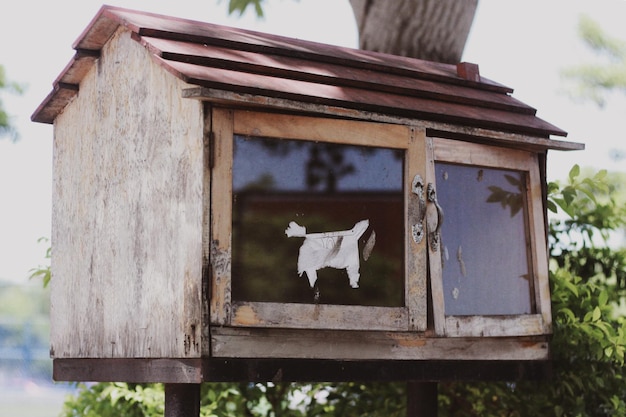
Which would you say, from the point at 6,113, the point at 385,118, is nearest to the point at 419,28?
the point at 385,118

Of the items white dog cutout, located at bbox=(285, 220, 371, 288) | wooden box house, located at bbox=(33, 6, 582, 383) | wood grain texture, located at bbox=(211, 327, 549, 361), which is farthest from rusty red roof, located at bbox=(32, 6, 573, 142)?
wood grain texture, located at bbox=(211, 327, 549, 361)

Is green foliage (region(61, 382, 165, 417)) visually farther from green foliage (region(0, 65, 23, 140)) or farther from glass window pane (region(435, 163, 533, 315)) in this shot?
green foliage (region(0, 65, 23, 140))

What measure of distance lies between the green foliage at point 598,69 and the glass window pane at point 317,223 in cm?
1422

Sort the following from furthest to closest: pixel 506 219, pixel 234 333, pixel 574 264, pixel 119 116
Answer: pixel 574 264 < pixel 506 219 < pixel 119 116 < pixel 234 333

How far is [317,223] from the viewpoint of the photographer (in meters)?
4.12

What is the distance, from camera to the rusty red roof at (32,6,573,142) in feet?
13.1

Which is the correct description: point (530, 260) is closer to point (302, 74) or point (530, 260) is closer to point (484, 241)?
point (484, 241)

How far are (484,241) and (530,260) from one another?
31cm

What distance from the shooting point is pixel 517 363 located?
4.83 m

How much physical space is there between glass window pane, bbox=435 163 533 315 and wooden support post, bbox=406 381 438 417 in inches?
29.0

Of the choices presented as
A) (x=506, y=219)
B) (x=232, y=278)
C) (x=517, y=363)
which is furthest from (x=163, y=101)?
(x=517, y=363)

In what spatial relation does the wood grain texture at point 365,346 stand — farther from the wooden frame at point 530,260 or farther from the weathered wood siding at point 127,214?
the weathered wood siding at point 127,214

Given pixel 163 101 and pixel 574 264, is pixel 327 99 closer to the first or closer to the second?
pixel 163 101

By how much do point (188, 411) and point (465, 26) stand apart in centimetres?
331
